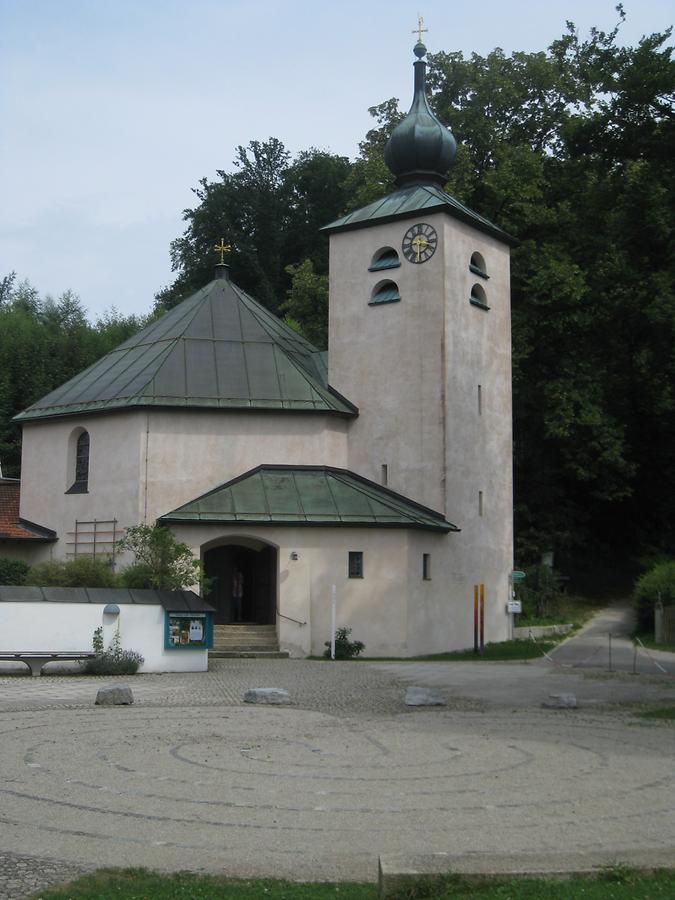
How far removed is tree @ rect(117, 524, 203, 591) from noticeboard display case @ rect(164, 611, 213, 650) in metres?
1.64

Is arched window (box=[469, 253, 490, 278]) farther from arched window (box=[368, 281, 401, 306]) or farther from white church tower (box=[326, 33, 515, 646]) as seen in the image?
arched window (box=[368, 281, 401, 306])

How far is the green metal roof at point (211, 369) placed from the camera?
30.8m

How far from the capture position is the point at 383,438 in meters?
31.6

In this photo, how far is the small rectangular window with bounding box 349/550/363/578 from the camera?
94.3 feet

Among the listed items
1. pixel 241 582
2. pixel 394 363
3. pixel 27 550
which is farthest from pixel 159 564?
pixel 394 363

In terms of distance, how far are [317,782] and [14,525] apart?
2441cm

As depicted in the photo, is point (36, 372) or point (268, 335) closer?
point (268, 335)

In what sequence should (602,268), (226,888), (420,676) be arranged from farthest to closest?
(602,268)
(420,676)
(226,888)

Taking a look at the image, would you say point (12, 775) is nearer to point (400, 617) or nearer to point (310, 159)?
point (400, 617)

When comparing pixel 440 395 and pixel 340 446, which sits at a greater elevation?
pixel 440 395

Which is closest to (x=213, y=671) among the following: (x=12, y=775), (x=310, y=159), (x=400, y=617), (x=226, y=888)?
(x=400, y=617)

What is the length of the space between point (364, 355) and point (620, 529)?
1814 centimetres

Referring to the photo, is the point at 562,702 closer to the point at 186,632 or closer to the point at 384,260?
the point at 186,632

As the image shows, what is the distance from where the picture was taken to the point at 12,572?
28.0 m
